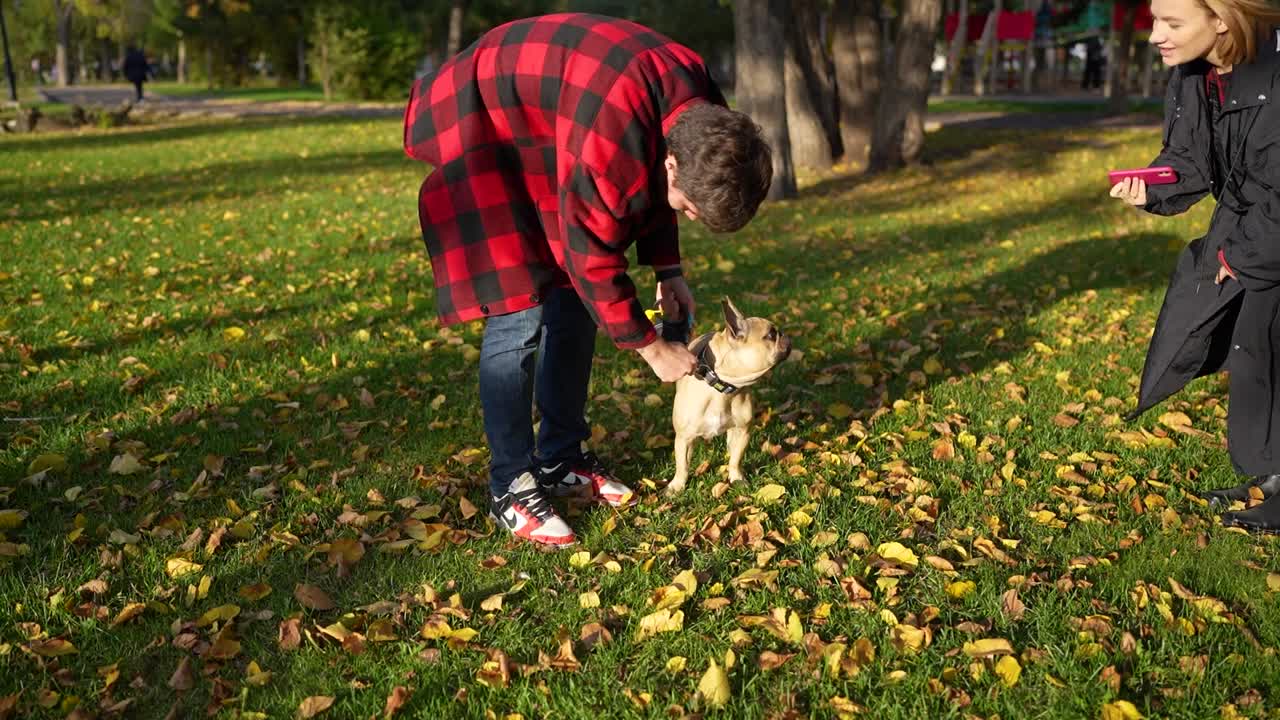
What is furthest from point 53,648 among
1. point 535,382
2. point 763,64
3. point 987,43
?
point 987,43

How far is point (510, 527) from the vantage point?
3629mm

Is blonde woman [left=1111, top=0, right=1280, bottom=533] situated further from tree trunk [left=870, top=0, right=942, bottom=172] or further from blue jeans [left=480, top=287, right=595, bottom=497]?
tree trunk [left=870, top=0, right=942, bottom=172]

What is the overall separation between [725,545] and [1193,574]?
1.62 meters

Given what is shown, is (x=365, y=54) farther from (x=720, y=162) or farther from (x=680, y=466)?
(x=720, y=162)

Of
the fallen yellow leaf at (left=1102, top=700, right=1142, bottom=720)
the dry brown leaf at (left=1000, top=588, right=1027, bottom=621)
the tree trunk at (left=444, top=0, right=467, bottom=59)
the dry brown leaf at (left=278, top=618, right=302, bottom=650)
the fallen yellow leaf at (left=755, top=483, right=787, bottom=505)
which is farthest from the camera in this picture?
the tree trunk at (left=444, top=0, right=467, bottom=59)

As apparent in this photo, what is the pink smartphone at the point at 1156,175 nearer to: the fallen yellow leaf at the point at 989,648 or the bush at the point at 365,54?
the fallen yellow leaf at the point at 989,648

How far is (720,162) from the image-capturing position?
2635mm

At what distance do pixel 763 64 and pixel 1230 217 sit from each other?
843 centimetres

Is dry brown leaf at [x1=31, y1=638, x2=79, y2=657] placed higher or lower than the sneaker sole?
lower

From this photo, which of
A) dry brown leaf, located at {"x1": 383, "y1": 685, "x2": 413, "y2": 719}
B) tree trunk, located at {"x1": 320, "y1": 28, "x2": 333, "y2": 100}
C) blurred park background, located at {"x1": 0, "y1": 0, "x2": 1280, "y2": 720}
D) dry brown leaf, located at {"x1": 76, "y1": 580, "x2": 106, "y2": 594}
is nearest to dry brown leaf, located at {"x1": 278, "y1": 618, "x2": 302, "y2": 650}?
blurred park background, located at {"x1": 0, "y1": 0, "x2": 1280, "y2": 720}

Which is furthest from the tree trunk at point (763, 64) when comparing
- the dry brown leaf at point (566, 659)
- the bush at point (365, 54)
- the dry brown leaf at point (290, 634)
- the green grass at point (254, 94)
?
the green grass at point (254, 94)

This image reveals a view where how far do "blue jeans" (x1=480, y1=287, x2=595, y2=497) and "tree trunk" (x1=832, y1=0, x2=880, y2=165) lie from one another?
1168 cm

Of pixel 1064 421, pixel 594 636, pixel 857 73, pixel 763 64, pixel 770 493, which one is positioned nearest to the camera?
pixel 594 636

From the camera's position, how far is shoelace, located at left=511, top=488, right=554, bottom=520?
11.8 feet
